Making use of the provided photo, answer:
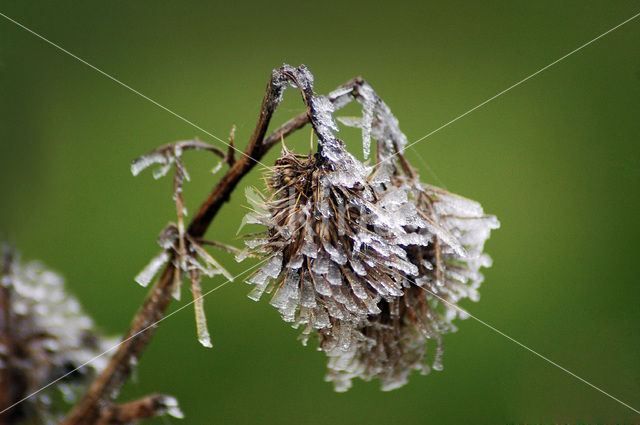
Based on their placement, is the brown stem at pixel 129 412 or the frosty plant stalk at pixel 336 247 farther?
the brown stem at pixel 129 412

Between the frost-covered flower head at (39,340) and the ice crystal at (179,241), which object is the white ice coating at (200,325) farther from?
the frost-covered flower head at (39,340)

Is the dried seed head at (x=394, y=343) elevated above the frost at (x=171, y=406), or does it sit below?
above

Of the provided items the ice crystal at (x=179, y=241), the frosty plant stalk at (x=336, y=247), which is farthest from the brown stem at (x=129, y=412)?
the ice crystal at (x=179, y=241)

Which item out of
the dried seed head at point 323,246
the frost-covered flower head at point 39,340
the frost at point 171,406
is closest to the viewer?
the dried seed head at point 323,246

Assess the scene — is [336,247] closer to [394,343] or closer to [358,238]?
[358,238]

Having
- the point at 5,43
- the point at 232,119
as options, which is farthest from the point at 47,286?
the point at 232,119

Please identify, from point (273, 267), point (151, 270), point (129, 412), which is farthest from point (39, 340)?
point (273, 267)

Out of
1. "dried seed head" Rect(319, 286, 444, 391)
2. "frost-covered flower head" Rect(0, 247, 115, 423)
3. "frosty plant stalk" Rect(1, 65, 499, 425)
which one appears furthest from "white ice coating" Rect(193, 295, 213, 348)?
"frost-covered flower head" Rect(0, 247, 115, 423)
